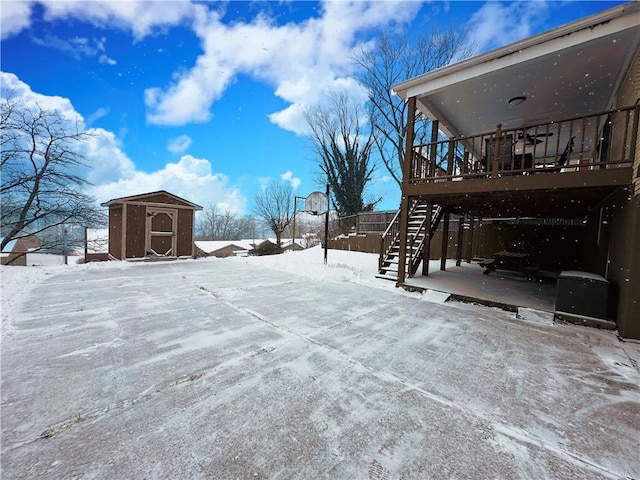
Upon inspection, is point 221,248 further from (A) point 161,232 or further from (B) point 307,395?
(B) point 307,395

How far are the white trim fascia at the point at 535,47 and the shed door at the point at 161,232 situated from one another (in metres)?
9.73

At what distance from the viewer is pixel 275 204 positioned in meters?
27.5

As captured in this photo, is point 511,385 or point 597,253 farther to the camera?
point 597,253

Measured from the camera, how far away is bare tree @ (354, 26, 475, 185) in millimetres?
14473

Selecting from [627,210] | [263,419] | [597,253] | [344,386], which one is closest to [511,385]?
[344,386]

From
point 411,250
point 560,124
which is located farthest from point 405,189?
point 560,124

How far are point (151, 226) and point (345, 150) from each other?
43.5 feet

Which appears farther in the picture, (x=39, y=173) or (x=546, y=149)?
(x=39, y=173)

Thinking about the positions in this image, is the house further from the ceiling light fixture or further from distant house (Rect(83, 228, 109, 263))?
distant house (Rect(83, 228, 109, 263))

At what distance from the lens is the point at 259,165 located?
37.4 m

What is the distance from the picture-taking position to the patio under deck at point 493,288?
4.55 m

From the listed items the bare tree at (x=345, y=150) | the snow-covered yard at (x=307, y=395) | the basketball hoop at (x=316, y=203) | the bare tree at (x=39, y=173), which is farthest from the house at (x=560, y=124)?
the bare tree at (x=39, y=173)

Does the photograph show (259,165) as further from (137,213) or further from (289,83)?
(137,213)

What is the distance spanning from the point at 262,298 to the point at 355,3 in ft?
31.9
